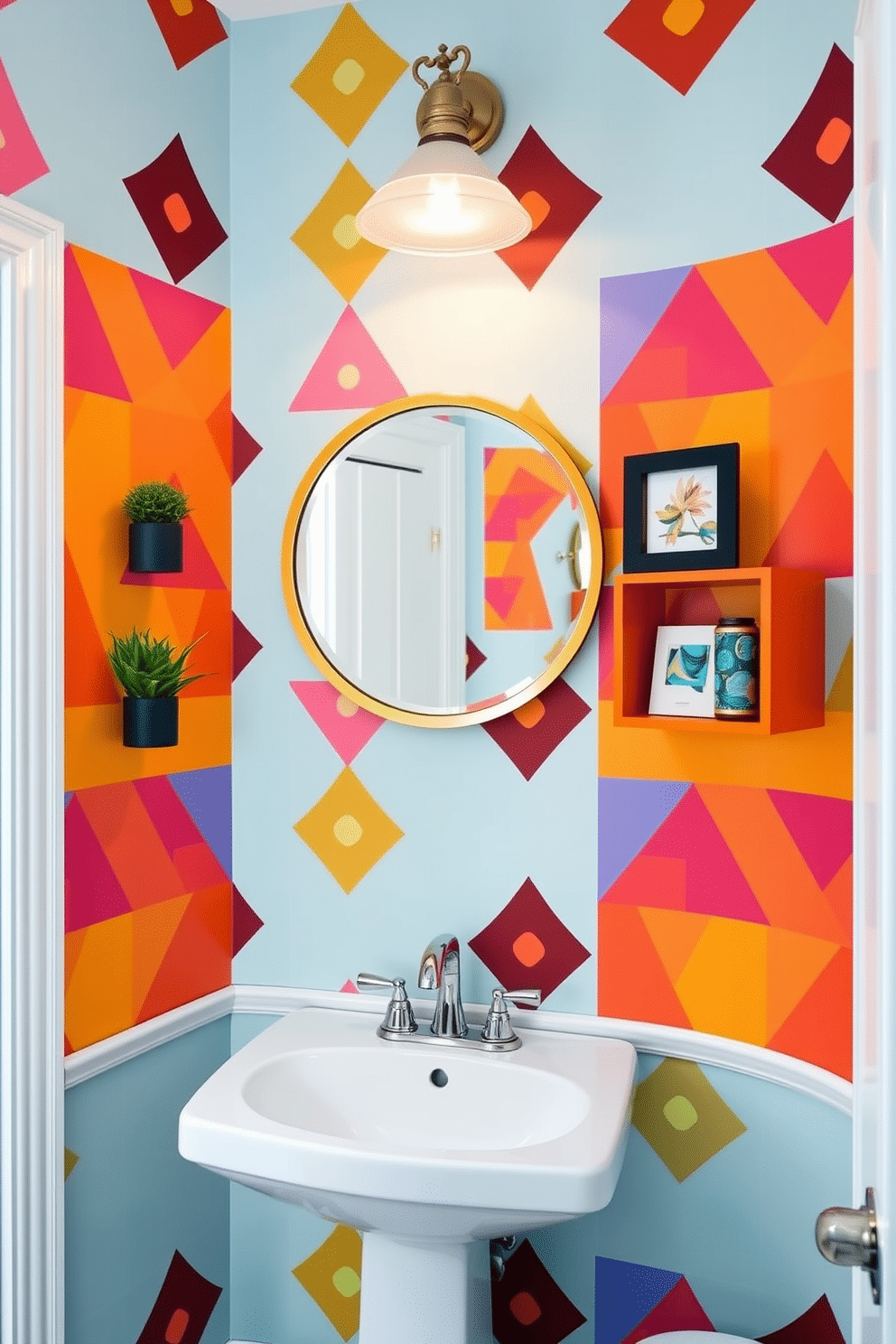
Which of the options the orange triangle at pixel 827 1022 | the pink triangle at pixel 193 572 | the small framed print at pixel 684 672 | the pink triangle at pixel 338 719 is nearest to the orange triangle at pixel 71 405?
the pink triangle at pixel 193 572

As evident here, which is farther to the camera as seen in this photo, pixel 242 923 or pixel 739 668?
pixel 242 923

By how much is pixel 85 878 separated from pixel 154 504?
614 mm

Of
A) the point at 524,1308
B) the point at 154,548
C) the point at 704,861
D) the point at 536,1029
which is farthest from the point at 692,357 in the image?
the point at 524,1308

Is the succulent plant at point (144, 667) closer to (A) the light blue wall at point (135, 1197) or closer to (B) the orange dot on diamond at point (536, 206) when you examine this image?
(A) the light blue wall at point (135, 1197)

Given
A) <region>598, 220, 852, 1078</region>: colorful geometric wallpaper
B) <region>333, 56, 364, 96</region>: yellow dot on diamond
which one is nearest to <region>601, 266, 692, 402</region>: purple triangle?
<region>598, 220, 852, 1078</region>: colorful geometric wallpaper

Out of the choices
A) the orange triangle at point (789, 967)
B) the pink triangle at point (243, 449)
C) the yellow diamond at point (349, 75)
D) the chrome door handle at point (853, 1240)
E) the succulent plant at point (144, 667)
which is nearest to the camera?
the chrome door handle at point (853, 1240)

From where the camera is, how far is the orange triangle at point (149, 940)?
1.94 m

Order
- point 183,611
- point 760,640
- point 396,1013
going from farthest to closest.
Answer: point 183,611, point 396,1013, point 760,640

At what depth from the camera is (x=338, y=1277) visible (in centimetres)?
210

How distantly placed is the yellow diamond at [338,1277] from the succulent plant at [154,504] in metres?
1.33

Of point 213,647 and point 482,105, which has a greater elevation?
point 482,105

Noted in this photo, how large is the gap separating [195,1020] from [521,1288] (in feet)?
2.43

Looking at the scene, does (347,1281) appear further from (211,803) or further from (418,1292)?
(211,803)

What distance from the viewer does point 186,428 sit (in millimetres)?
2059
